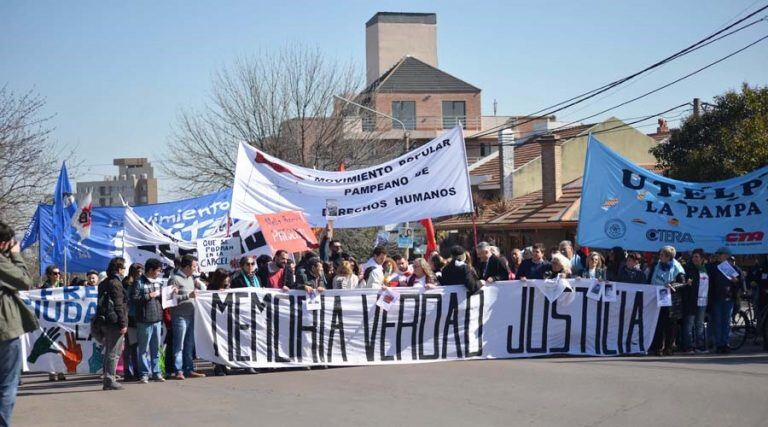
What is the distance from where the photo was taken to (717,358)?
14477 millimetres

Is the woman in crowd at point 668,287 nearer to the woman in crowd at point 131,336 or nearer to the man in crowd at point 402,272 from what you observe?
the man in crowd at point 402,272

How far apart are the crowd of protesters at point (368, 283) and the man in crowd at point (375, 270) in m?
0.02

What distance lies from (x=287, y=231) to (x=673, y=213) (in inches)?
251

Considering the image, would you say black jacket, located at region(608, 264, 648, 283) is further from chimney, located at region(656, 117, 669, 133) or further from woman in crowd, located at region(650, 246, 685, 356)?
chimney, located at region(656, 117, 669, 133)

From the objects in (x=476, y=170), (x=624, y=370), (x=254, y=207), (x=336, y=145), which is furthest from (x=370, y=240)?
(x=624, y=370)

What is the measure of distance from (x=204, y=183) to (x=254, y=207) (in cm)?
2318

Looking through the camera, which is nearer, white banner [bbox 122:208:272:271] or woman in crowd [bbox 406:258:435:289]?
woman in crowd [bbox 406:258:435:289]

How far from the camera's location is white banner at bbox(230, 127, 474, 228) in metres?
16.1

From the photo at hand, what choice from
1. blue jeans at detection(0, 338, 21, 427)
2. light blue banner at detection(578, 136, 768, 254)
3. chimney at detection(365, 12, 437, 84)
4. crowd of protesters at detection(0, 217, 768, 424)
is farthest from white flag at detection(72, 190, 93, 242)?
chimney at detection(365, 12, 437, 84)

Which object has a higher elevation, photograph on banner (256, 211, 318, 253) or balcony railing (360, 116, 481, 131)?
balcony railing (360, 116, 481, 131)

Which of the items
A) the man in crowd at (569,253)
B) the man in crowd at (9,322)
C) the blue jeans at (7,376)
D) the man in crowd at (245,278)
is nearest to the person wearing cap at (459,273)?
the man in crowd at (569,253)

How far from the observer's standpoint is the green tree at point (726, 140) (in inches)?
1120

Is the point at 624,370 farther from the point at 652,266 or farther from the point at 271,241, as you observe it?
the point at 271,241

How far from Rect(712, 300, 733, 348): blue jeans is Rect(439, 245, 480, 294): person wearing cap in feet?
13.1
